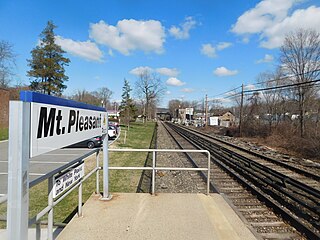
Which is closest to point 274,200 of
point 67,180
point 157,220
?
point 157,220

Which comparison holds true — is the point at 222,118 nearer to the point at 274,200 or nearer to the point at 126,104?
the point at 126,104

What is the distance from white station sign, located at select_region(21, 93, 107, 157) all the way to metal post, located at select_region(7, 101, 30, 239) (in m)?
0.16

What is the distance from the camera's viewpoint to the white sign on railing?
10.7ft

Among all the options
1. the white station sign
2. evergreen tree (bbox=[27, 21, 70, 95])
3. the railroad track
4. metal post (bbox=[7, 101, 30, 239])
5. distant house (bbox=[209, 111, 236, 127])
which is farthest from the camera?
distant house (bbox=[209, 111, 236, 127])

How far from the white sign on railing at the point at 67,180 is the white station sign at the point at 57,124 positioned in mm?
569

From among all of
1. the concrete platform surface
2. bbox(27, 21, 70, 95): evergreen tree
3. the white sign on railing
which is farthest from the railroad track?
bbox(27, 21, 70, 95): evergreen tree

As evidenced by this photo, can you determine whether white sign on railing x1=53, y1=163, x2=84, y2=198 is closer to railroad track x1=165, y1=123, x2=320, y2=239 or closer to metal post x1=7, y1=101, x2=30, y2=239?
metal post x1=7, y1=101, x2=30, y2=239

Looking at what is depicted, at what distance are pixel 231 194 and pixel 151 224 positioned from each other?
4110 millimetres

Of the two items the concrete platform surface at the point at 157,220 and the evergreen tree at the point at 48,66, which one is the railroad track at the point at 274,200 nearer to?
the concrete platform surface at the point at 157,220

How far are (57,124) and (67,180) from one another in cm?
118

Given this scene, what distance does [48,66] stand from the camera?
39.3 m

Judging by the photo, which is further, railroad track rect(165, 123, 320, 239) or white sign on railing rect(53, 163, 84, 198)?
railroad track rect(165, 123, 320, 239)

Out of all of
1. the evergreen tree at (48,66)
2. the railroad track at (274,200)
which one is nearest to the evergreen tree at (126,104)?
the evergreen tree at (48,66)

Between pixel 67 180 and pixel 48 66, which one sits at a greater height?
pixel 48 66
